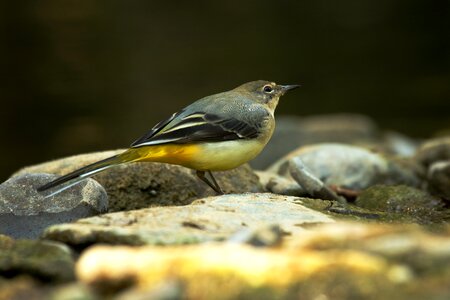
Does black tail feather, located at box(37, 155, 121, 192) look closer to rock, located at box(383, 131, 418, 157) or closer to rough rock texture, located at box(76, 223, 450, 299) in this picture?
rough rock texture, located at box(76, 223, 450, 299)

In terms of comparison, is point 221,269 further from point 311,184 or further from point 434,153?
point 434,153

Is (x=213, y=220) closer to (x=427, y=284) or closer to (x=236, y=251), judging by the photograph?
(x=236, y=251)

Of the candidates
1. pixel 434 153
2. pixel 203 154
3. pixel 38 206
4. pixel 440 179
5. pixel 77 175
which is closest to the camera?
pixel 77 175

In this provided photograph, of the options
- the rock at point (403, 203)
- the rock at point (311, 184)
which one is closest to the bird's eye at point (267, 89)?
the rock at point (311, 184)

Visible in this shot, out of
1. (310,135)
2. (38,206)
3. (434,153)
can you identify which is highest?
(38,206)

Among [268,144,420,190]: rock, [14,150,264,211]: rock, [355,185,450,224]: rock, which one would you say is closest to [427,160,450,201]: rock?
[268,144,420,190]: rock

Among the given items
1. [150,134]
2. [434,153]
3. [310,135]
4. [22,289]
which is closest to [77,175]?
[150,134]
